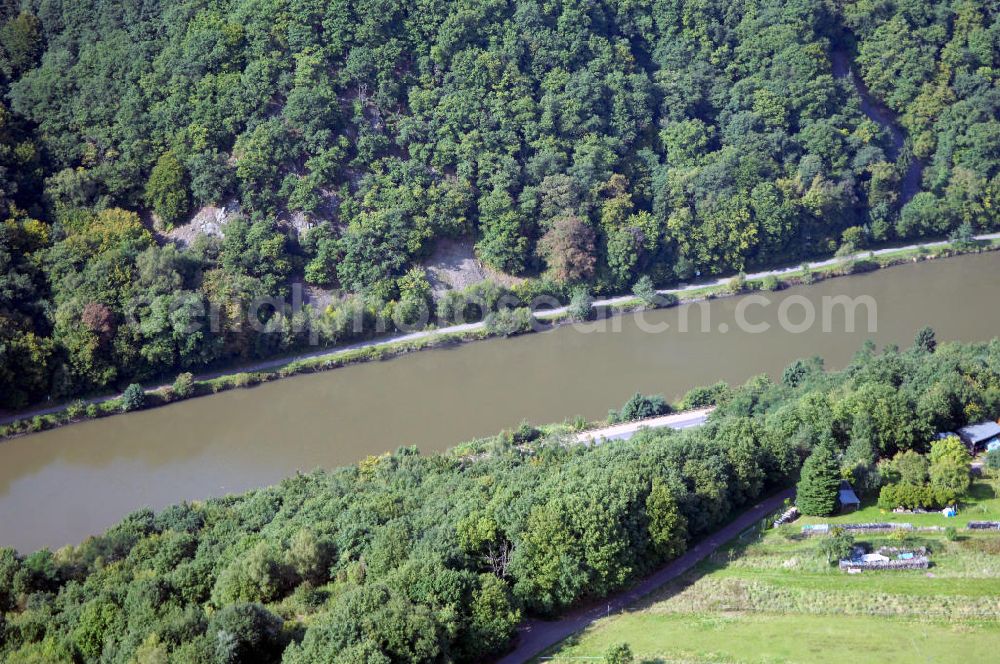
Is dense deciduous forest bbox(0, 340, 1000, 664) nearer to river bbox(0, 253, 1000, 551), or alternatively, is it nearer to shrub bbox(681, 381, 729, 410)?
shrub bbox(681, 381, 729, 410)

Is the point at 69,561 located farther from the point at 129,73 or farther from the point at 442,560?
the point at 129,73

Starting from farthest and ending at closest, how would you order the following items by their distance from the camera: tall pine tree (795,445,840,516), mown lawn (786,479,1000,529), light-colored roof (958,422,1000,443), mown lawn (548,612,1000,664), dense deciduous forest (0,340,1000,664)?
light-colored roof (958,422,1000,443) → tall pine tree (795,445,840,516) → mown lawn (786,479,1000,529) → dense deciduous forest (0,340,1000,664) → mown lawn (548,612,1000,664)

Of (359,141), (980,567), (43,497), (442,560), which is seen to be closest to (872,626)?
(980,567)

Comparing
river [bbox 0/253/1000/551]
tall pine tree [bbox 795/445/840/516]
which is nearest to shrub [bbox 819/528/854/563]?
tall pine tree [bbox 795/445/840/516]

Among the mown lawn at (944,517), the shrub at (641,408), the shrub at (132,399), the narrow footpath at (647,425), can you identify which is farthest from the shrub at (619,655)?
the shrub at (132,399)

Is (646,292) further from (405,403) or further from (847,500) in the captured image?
(847,500)

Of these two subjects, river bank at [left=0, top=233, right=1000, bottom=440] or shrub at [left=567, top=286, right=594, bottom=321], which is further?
shrub at [left=567, top=286, right=594, bottom=321]

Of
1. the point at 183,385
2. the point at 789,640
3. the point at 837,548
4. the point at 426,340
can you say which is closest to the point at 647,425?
the point at 837,548
